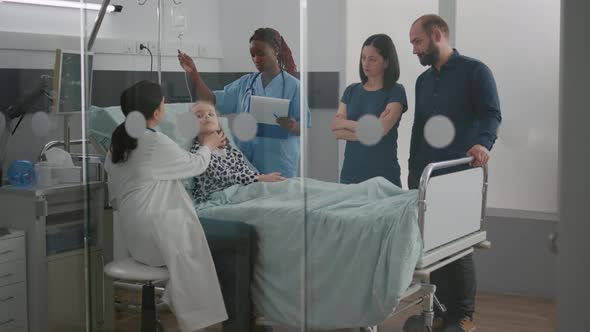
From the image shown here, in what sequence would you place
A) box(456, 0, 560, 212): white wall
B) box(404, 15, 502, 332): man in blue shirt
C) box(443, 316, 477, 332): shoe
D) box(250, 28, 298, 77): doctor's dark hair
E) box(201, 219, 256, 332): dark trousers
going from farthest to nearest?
box(201, 219, 256, 332): dark trousers → box(250, 28, 298, 77): doctor's dark hair → box(443, 316, 477, 332): shoe → box(404, 15, 502, 332): man in blue shirt → box(456, 0, 560, 212): white wall

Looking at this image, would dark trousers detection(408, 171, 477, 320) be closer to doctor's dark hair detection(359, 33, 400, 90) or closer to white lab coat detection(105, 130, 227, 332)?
doctor's dark hair detection(359, 33, 400, 90)

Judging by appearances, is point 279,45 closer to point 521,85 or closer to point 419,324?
point 521,85

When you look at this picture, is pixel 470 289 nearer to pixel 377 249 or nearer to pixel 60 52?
pixel 377 249

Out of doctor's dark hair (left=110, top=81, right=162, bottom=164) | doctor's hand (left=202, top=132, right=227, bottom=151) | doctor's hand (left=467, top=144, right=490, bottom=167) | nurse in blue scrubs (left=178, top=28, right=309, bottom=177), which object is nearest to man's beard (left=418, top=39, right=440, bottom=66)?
doctor's hand (left=467, top=144, right=490, bottom=167)

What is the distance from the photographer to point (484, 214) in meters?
2.50

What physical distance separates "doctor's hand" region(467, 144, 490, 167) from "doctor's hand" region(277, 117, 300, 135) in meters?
0.63

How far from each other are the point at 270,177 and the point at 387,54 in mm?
621

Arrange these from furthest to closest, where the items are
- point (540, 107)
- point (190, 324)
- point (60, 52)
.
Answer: point (60, 52), point (190, 324), point (540, 107)

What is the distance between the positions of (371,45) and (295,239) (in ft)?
2.46

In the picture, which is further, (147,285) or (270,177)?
(147,285)

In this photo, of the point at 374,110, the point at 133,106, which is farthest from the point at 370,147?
the point at 133,106

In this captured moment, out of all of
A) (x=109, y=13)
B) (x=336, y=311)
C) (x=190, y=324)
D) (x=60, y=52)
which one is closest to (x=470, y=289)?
(x=336, y=311)

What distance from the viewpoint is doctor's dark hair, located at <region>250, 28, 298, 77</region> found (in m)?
2.74

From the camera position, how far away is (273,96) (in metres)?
2.78
